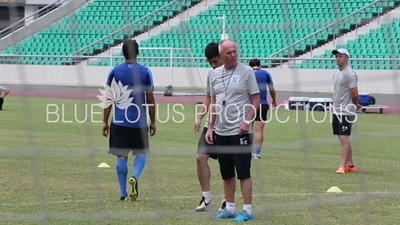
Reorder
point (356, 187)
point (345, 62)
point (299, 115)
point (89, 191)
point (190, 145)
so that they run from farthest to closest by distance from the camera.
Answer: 1. point (299, 115)
2. point (190, 145)
3. point (345, 62)
4. point (356, 187)
5. point (89, 191)

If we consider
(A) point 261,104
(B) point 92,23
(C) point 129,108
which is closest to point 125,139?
(C) point 129,108

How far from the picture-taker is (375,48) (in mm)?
21281

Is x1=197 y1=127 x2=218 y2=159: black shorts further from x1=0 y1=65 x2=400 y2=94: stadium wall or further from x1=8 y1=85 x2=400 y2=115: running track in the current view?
x1=8 y1=85 x2=400 y2=115: running track

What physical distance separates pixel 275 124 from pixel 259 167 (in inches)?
332

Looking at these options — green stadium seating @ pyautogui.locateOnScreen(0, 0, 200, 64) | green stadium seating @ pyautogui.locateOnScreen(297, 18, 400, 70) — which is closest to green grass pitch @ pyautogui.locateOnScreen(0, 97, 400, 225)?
green stadium seating @ pyautogui.locateOnScreen(0, 0, 200, 64)

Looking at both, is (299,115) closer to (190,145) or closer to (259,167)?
(190,145)

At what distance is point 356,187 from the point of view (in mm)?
9312

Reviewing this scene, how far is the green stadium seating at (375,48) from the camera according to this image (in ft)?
59.9

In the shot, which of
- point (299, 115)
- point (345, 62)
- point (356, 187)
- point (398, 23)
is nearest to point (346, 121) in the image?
point (345, 62)

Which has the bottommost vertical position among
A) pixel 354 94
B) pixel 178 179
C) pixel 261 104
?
pixel 178 179

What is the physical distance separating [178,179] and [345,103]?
7.97 ft

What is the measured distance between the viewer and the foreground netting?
7363mm

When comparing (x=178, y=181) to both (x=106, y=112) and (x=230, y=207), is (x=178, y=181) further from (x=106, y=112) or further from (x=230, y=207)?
(x=230, y=207)

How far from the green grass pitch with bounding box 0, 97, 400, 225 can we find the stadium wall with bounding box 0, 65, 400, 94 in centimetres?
716
